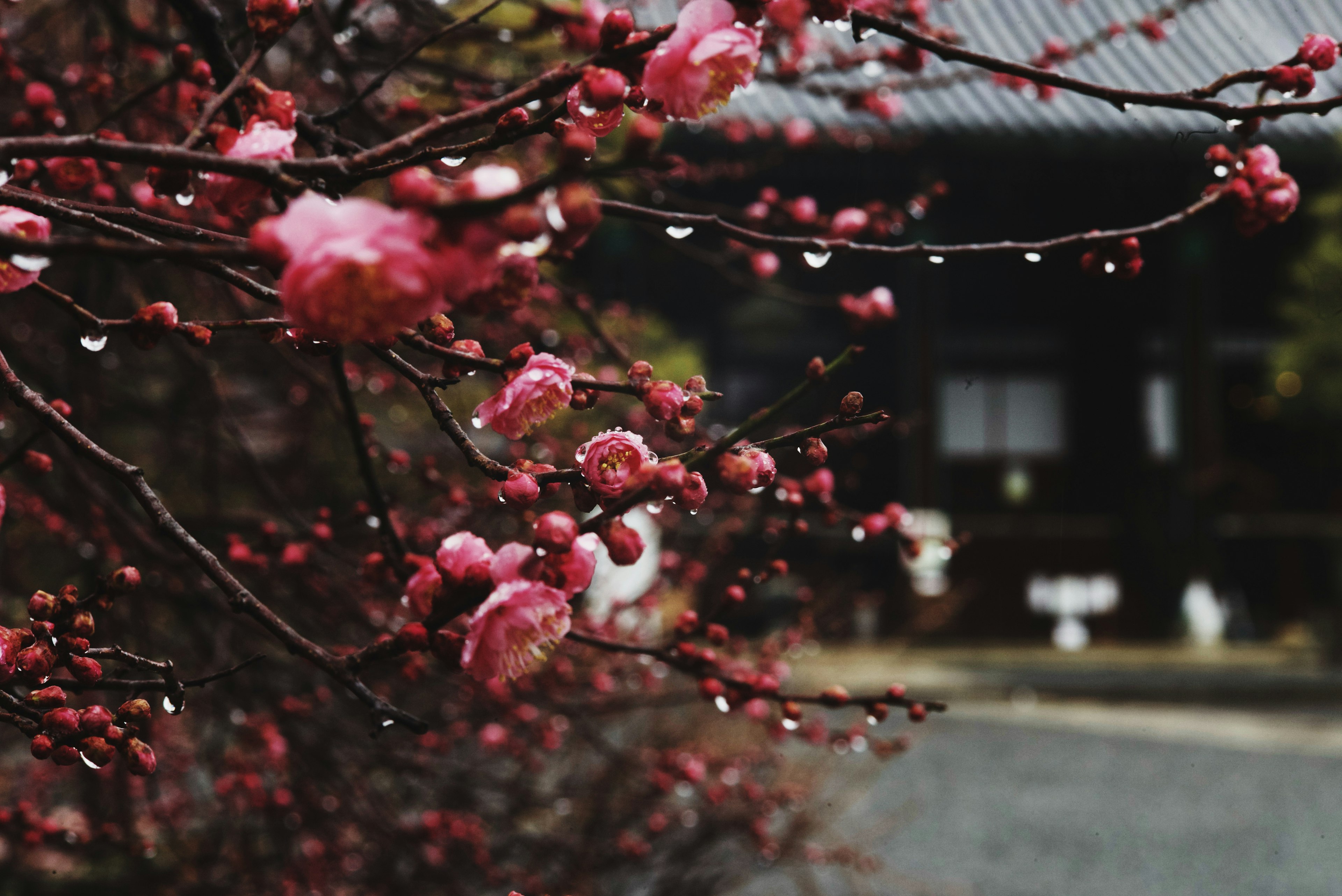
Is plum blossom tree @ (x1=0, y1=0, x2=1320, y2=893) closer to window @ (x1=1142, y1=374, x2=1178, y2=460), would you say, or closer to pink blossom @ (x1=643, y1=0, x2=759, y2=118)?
pink blossom @ (x1=643, y1=0, x2=759, y2=118)

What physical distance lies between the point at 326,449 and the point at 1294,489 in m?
8.09

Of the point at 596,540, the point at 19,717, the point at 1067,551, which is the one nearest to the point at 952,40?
the point at 596,540

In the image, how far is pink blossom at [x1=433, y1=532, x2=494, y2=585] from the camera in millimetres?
662

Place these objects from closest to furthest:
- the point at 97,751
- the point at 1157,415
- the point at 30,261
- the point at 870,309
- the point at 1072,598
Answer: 1. the point at 30,261
2. the point at 97,751
3. the point at 870,309
4. the point at 1072,598
5. the point at 1157,415

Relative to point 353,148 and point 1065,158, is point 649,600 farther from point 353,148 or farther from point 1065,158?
point 1065,158

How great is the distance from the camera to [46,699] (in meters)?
0.80

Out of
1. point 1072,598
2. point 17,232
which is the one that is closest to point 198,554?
point 17,232

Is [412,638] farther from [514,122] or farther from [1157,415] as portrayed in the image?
[1157,415]

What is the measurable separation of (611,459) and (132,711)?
16.9 inches

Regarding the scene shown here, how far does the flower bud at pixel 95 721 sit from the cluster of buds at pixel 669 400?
465 mm

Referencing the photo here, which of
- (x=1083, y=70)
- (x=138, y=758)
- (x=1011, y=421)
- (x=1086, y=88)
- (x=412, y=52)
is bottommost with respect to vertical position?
(x=138, y=758)

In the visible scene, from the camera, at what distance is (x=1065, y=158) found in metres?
6.96

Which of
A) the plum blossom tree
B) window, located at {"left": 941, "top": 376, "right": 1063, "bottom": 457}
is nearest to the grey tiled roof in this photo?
window, located at {"left": 941, "top": 376, "right": 1063, "bottom": 457}

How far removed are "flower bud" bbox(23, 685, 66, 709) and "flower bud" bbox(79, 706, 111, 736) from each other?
0.03 meters
